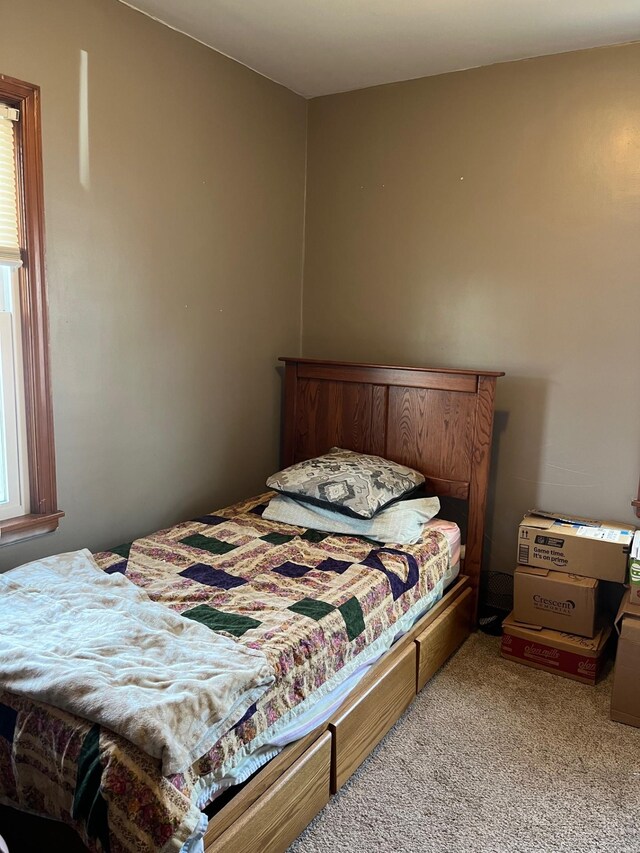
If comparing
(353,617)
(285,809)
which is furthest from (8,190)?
(285,809)

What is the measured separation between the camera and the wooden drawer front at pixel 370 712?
185cm

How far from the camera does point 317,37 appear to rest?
2594mm

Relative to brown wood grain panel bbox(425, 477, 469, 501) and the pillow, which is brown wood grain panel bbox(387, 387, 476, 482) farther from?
the pillow

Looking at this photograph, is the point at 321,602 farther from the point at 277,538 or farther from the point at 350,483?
the point at 350,483

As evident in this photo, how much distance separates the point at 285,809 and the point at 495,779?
75 centimetres

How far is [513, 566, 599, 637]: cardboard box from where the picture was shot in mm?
2553

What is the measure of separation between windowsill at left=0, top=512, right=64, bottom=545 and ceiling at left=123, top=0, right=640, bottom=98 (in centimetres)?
191

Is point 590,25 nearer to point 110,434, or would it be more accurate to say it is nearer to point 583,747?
point 110,434

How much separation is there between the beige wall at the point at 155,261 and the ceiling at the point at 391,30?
167 millimetres

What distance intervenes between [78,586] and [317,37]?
2.30m

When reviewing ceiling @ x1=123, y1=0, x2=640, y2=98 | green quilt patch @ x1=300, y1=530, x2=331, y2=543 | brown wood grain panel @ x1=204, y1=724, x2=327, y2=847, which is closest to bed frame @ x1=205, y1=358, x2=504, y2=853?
brown wood grain panel @ x1=204, y1=724, x2=327, y2=847

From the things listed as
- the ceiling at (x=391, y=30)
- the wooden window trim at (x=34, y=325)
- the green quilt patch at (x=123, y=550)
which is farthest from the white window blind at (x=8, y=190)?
the green quilt patch at (x=123, y=550)

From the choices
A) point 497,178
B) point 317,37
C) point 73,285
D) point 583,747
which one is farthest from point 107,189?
point 583,747

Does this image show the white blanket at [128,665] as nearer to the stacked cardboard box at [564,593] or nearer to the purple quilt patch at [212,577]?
the purple quilt patch at [212,577]
